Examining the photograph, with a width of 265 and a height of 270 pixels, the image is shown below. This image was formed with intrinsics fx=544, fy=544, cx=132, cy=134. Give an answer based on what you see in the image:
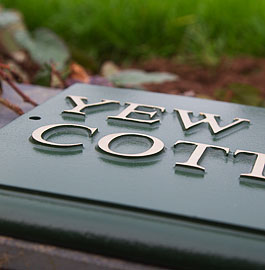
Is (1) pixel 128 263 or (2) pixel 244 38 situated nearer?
(1) pixel 128 263

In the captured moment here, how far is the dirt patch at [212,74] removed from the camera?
2361 millimetres

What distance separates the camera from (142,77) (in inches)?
80.6

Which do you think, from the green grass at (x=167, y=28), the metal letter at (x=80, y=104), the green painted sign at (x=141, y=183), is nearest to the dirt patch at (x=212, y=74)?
the green grass at (x=167, y=28)

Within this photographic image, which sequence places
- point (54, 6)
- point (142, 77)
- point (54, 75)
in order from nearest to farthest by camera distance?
point (54, 75), point (142, 77), point (54, 6)

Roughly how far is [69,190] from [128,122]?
358mm

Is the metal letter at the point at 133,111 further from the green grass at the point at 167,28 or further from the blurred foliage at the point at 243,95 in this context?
the green grass at the point at 167,28

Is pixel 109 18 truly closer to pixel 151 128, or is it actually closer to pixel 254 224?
pixel 151 128

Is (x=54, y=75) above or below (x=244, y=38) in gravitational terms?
above

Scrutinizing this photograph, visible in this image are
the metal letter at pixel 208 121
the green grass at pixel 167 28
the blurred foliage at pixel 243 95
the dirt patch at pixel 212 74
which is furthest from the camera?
the green grass at pixel 167 28

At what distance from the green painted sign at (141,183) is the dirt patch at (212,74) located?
3.68 feet

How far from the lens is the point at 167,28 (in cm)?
301

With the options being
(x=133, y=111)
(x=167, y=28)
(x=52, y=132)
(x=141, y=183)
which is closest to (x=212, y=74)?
(x=167, y=28)

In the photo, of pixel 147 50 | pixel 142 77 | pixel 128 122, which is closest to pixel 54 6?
pixel 147 50

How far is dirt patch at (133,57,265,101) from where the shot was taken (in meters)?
2.36
